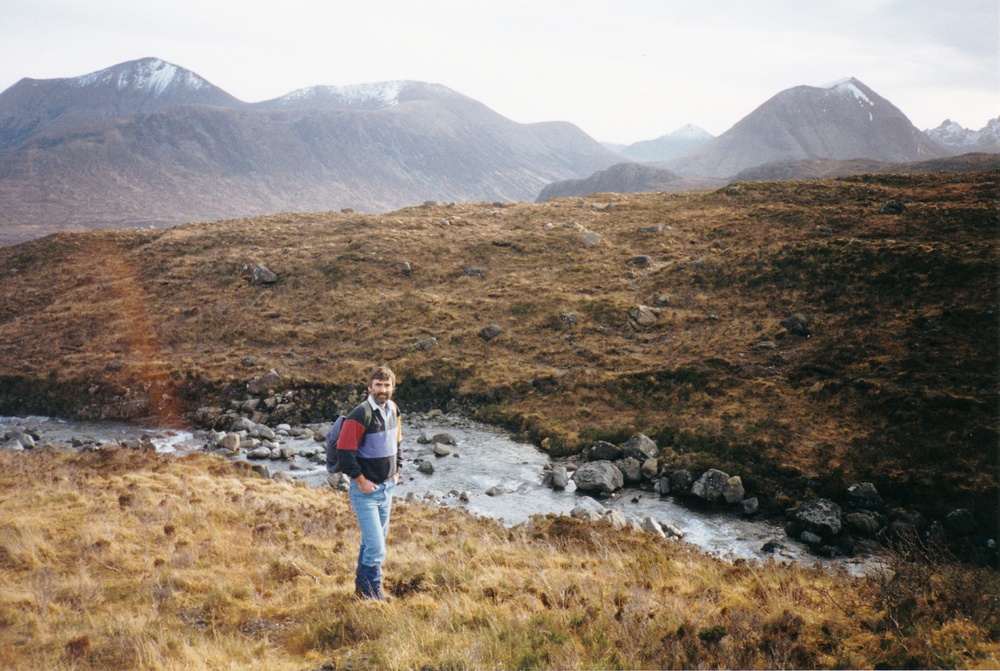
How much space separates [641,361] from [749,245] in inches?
671

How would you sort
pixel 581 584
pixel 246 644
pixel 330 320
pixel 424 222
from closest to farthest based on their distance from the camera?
pixel 246 644 → pixel 581 584 → pixel 330 320 → pixel 424 222

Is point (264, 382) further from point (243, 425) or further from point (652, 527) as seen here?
point (652, 527)

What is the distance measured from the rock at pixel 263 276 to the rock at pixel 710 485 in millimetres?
32579

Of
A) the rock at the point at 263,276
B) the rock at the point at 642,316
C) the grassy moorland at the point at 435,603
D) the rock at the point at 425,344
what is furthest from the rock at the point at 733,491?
the rock at the point at 263,276

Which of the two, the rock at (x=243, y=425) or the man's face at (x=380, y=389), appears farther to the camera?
the rock at (x=243, y=425)

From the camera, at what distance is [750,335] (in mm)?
24109

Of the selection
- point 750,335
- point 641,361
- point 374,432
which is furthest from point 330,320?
point 374,432

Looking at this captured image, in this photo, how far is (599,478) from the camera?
53.0ft

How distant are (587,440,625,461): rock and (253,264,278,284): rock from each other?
2894cm

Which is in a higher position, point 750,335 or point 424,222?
point 424,222

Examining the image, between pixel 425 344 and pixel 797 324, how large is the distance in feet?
59.0

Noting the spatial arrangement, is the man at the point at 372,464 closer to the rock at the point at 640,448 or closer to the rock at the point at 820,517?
the rock at the point at 820,517

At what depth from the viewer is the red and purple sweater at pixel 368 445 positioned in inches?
271

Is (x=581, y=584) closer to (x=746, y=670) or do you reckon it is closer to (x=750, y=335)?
(x=746, y=670)
